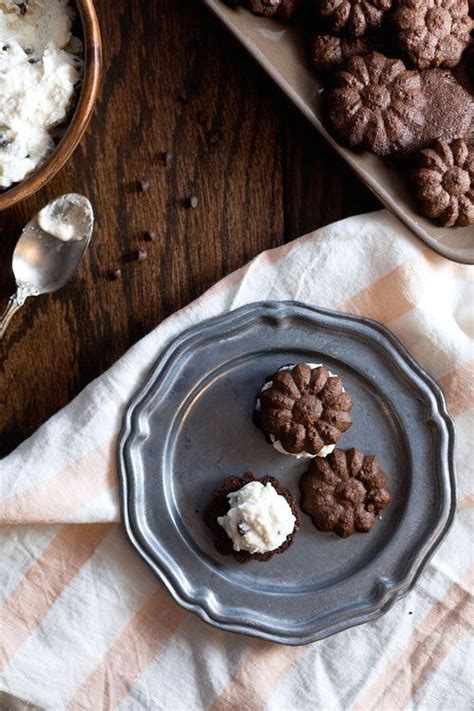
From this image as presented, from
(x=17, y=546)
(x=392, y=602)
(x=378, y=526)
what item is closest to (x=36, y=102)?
(x=17, y=546)

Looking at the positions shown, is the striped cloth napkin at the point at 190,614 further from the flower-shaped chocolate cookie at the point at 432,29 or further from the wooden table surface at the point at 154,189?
the flower-shaped chocolate cookie at the point at 432,29

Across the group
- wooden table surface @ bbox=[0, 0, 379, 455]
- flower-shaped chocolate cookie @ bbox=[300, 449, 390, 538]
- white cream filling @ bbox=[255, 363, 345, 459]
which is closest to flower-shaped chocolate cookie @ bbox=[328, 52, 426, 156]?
wooden table surface @ bbox=[0, 0, 379, 455]

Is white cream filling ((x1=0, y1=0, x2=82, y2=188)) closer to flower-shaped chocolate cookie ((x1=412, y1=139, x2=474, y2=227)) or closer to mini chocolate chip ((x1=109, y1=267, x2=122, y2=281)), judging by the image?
mini chocolate chip ((x1=109, y1=267, x2=122, y2=281))

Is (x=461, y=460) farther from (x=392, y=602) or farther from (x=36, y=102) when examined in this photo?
(x=36, y=102)

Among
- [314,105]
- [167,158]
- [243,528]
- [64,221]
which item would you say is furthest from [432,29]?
[243,528]

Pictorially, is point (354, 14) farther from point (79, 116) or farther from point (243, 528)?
point (243, 528)

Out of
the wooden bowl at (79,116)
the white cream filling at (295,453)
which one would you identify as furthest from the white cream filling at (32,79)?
the white cream filling at (295,453)
